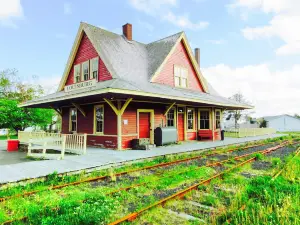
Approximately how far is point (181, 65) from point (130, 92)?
8.64 metres

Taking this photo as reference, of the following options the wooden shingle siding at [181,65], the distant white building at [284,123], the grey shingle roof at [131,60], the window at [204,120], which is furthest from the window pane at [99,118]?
the distant white building at [284,123]

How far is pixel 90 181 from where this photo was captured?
241 inches

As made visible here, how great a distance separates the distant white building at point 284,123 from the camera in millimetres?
57472

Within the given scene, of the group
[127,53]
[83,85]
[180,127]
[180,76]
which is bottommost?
[180,127]

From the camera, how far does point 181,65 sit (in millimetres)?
17297

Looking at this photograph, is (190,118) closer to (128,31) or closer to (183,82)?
(183,82)

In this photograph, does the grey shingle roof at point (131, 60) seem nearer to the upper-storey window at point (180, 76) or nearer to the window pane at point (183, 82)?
the upper-storey window at point (180, 76)

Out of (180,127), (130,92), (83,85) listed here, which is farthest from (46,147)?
(180,127)

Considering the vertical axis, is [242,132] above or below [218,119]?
below

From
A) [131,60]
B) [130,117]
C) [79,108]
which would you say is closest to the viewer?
[130,117]

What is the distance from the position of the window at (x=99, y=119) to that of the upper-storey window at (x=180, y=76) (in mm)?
6077

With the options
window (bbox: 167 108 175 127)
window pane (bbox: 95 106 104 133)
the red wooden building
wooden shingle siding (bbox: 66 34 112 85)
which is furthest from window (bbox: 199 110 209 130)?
wooden shingle siding (bbox: 66 34 112 85)

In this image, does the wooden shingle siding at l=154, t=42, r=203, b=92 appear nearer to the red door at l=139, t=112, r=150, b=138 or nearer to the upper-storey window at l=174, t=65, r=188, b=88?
the upper-storey window at l=174, t=65, r=188, b=88

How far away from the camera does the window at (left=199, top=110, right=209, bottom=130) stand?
1797 cm
